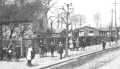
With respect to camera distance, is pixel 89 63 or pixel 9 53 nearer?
pixel 89 63

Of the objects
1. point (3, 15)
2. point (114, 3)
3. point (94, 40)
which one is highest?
point (114, 3)

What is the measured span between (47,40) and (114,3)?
2872 centimetres

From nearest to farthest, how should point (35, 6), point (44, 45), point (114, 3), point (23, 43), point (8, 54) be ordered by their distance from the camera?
point (8, 54) < point (23, 43) < point (44, 45) < point (35, 6) < point (114, 3)

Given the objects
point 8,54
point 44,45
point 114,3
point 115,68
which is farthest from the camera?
point 114,3

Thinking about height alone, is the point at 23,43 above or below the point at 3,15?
below

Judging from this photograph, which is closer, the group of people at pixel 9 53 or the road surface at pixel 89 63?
the road surface at pixel 89 63

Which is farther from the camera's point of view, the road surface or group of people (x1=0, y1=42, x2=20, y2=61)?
group of people (x1=0, y1=42, x2=20, y2=61)

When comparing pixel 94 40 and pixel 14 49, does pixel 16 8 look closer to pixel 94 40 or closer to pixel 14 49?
pixel 14 49

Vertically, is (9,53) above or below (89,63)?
above

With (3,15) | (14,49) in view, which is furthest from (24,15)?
(14,49)

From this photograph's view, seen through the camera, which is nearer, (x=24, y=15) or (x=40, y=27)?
(x=24, y=15)

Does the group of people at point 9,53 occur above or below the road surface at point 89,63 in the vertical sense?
above

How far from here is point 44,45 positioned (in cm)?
2433

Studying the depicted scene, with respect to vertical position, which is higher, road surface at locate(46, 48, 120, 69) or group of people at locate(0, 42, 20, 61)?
group of people at locate(0, 42, 20, 61)
